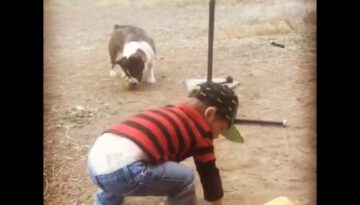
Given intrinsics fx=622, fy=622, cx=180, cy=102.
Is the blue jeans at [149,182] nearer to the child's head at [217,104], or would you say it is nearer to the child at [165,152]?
the child at [165,152]

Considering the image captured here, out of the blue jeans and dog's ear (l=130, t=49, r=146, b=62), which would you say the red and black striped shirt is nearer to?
the blue jeans

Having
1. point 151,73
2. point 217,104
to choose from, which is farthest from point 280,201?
point 151,73

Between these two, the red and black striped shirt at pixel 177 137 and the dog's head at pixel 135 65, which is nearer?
the red and black striped shirt at pixel 177 137

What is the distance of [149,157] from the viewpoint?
62.9 inches

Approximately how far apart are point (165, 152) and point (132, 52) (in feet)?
1.12

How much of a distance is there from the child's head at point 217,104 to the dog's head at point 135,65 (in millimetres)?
177

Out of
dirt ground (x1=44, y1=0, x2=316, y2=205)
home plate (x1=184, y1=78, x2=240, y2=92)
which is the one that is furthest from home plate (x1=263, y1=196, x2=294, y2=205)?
home plate (x1=184, y1=78, x2=240, y2=92)

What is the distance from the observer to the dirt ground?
1724 mm

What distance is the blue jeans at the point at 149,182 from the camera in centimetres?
159

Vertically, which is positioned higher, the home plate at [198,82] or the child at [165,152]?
the home plate at [198,82]

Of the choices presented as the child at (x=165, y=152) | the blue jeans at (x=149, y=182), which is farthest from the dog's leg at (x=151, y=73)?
the blue jeans at (x=149, y=182)

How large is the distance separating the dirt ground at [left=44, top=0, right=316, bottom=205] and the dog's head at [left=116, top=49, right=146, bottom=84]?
0.03 metres
